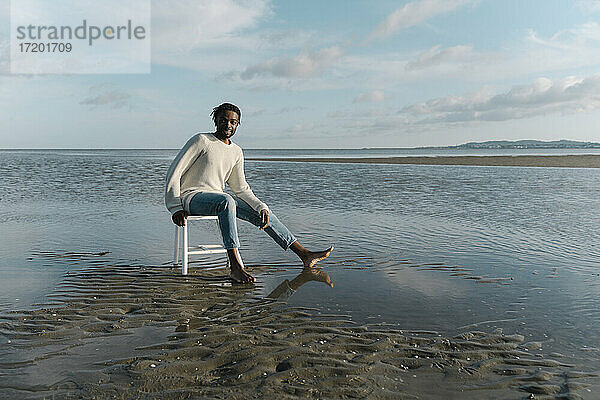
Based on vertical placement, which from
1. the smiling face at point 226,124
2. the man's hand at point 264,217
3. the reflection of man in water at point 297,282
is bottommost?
the reflection of man in water at point 297,282

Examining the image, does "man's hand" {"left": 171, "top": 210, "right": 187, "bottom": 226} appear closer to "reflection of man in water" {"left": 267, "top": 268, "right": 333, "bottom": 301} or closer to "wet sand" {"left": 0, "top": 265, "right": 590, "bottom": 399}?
"wet sand" {"left": 0, "top": 265, "right": 590, "bottom": 399}

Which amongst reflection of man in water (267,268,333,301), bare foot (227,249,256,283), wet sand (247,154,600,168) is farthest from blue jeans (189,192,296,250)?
wet sand (247,154,600,168)

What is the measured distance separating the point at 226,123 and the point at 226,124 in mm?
12

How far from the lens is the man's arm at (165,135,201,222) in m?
5.76

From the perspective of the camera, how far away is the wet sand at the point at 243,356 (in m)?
3.02

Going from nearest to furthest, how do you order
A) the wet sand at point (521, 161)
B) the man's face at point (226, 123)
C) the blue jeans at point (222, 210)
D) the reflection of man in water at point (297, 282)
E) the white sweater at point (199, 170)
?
the reflection of man in water at point (297, 282) → the blue jeans at point (222, 210) → the white sweater at point (199, 170) → the man's face at point (226, 123) → the wet sand at point (521, 161)

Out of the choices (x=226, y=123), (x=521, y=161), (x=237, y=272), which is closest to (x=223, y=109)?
(x=226, y=123)

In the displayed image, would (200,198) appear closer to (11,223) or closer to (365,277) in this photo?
(365,277)

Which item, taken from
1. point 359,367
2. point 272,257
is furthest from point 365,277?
point 359,367

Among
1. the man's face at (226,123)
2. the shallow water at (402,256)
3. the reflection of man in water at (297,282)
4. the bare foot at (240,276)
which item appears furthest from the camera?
the man's face at (226,123)

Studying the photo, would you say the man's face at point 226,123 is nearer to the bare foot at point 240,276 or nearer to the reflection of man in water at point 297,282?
the bare foot at point 240,276

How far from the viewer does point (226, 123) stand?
19.8 feet

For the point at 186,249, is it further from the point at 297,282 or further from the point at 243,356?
the point at 243,356

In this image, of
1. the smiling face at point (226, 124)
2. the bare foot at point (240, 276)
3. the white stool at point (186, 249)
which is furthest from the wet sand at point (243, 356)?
the smiling face at point (226, 124)
